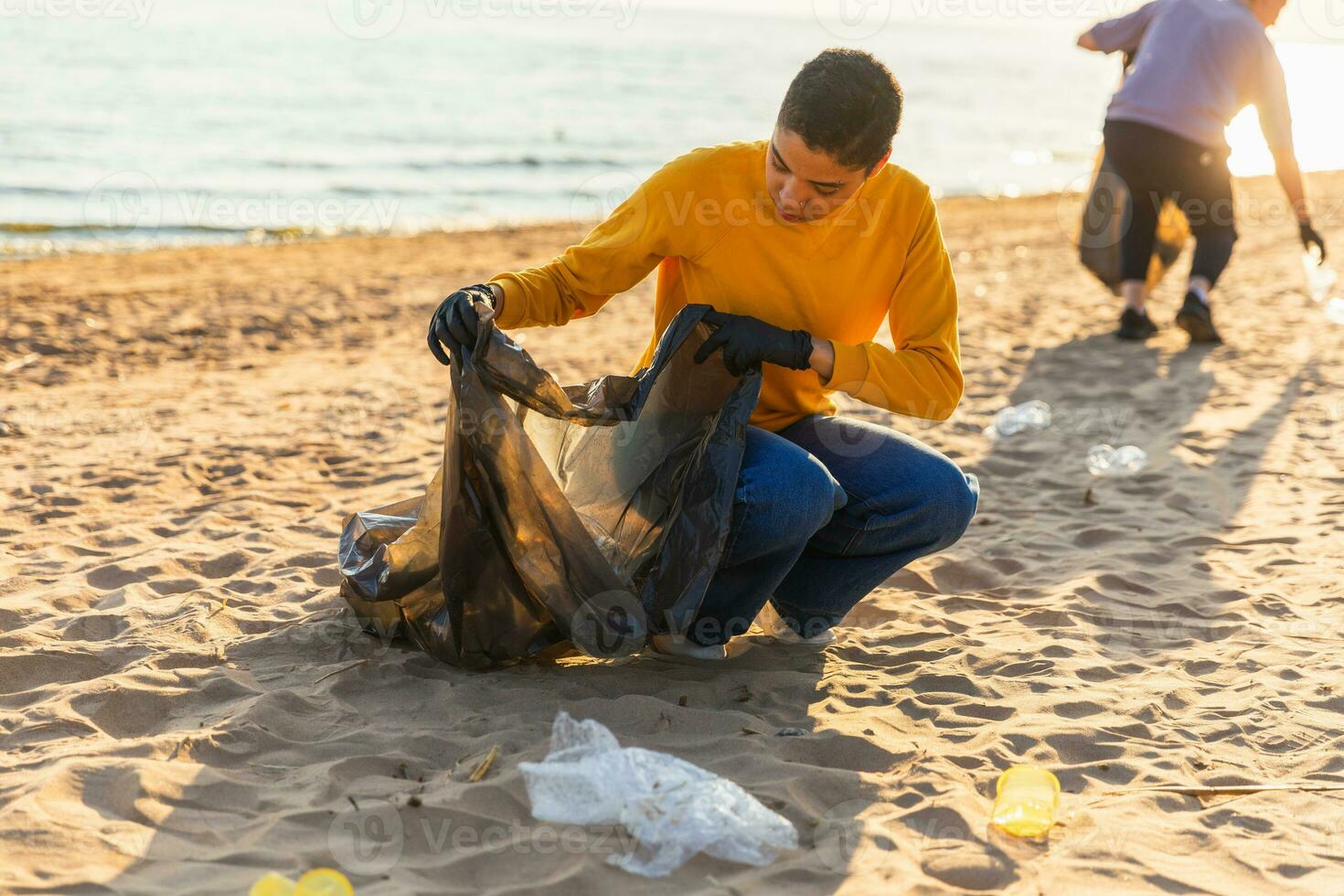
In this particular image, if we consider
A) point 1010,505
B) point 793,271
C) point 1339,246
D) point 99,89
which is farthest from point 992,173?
point 793,271

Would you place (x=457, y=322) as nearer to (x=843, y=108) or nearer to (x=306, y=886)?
(x=843, y=108)

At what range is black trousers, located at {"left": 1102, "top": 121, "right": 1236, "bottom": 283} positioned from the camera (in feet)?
19.7

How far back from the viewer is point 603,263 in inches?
106

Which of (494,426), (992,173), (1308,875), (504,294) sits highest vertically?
(992,173)

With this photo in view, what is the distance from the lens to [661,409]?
2676mm

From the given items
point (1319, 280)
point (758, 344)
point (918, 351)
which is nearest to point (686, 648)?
point (758, 344)

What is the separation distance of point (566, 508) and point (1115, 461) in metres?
2.78

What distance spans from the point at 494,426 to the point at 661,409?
0.41m

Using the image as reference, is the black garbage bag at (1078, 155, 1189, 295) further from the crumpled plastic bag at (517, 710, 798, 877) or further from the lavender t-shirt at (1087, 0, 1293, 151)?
the crumpled plastic bag at (517, 710, 798, 877)

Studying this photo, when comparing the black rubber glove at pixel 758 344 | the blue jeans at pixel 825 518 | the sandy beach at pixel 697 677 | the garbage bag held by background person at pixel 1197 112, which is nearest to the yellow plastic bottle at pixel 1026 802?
the sandy beach at pixel 697 677

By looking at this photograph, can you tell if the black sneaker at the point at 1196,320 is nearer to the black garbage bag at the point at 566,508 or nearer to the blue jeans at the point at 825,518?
the blue jeans at the point at 825,518

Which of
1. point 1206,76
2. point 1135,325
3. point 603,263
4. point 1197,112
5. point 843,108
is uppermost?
point 1206,76

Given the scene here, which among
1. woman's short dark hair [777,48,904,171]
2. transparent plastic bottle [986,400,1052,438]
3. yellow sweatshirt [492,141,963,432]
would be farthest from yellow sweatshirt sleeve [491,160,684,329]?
transparent plastic bottle [986,400,1052,438]

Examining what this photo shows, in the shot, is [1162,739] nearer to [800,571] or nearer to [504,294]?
[800,571]
